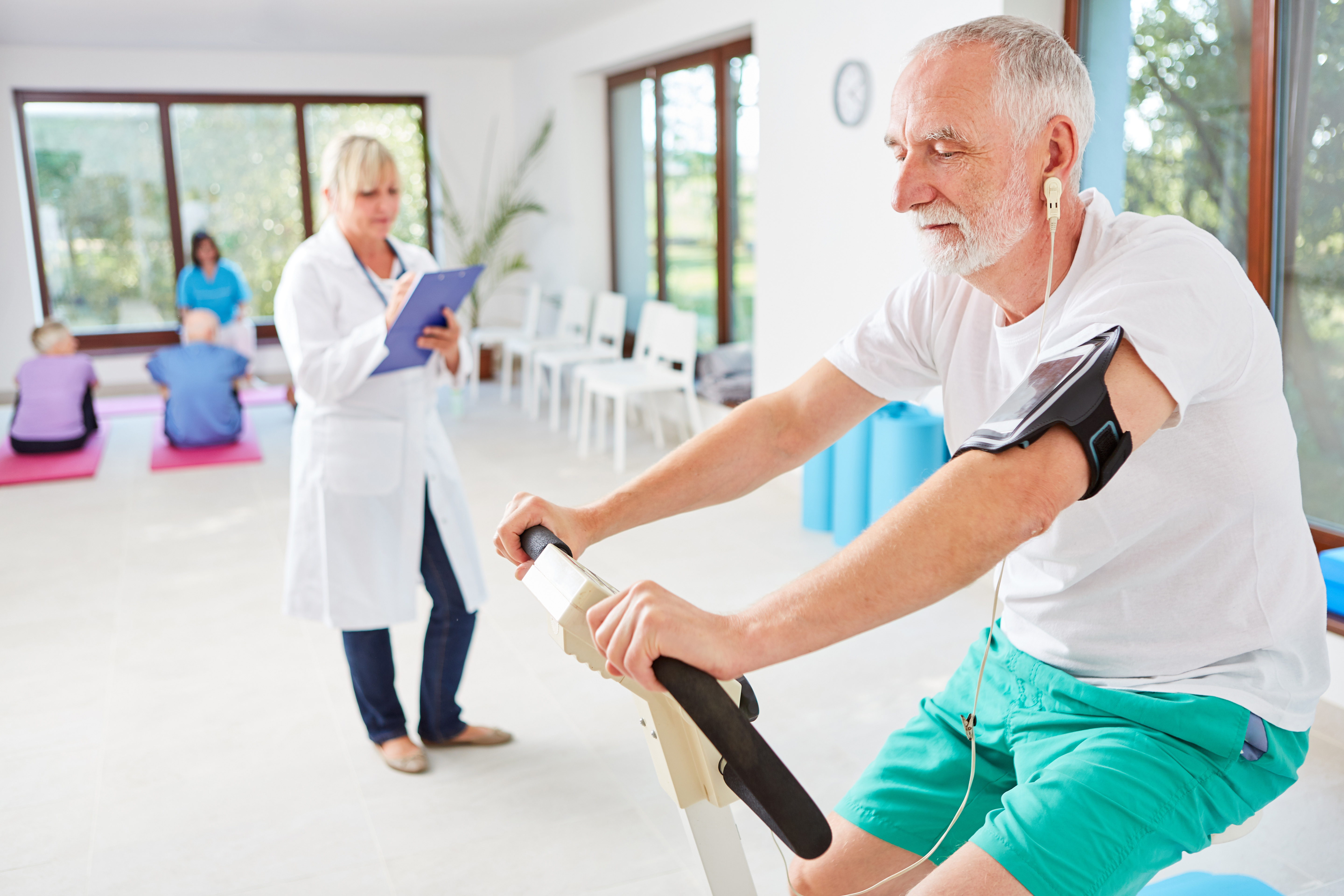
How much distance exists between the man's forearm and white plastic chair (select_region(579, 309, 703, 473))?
14.5 feet

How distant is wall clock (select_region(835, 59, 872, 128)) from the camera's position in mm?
4227

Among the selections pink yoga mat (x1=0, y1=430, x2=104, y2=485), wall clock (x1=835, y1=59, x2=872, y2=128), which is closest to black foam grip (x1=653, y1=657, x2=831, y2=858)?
wall clock (x1=835, y1=59, x2=872, y2=128)

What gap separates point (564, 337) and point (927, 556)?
6266mm

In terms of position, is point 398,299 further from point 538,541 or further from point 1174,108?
point 1174,108

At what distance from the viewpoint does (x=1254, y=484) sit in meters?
1.15

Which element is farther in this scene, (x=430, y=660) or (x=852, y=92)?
(x=852, y=92)

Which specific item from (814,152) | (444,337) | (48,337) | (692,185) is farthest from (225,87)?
(444,337)

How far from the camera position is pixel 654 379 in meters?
5.61

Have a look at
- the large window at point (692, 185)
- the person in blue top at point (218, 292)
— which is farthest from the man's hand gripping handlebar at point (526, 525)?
the person in blue top at point (218, 292)

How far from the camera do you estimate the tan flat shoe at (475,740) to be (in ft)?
8.75

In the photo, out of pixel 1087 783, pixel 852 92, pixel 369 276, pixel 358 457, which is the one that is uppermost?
pixel 852 92

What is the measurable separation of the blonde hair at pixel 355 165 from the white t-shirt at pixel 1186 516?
1616 mm

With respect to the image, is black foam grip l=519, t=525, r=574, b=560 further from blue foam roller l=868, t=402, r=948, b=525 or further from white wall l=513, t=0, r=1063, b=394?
white wall l=513, t=0, r=1063, b=394

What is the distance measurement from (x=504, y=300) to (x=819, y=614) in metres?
8.35
